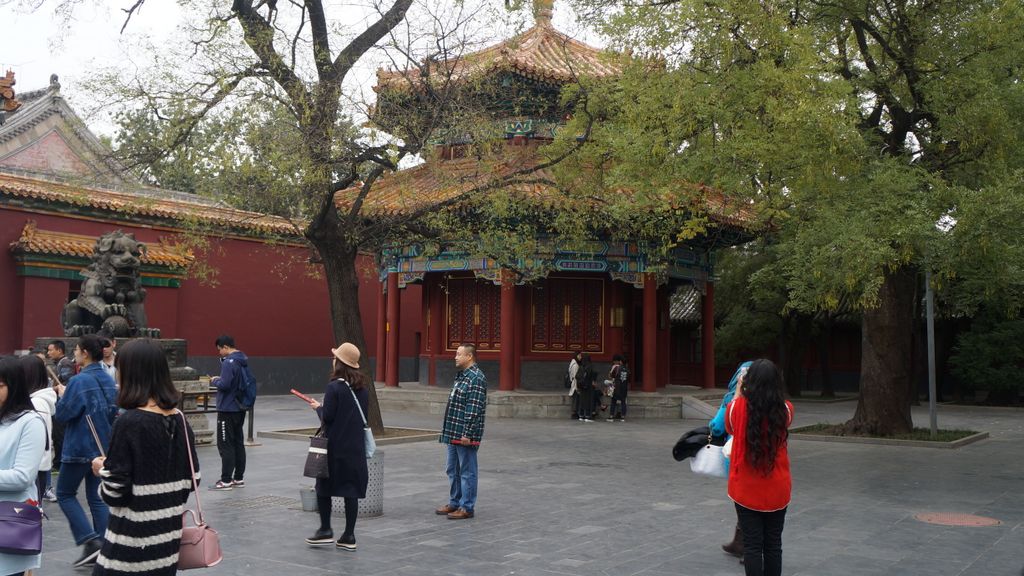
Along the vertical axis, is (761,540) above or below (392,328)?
below

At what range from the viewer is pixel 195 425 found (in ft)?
42.9

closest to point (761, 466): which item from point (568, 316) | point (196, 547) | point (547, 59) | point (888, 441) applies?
point (196, 547)

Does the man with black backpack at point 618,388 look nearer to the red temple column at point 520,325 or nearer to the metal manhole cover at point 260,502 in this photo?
the red temple column at point 520,325

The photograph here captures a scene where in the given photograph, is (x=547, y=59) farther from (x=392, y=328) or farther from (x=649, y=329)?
(x=392, y=328)

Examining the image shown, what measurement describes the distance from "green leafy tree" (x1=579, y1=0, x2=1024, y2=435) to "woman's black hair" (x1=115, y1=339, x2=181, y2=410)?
7648mm

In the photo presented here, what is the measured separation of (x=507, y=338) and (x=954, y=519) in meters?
12.0

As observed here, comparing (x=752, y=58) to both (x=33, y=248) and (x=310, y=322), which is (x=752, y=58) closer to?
(x=33, y=248)

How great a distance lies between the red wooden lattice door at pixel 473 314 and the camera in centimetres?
2092

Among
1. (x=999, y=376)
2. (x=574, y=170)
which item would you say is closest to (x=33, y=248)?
(x=574, y=170)

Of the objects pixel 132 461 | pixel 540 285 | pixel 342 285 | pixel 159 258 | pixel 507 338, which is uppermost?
pixel 159 258

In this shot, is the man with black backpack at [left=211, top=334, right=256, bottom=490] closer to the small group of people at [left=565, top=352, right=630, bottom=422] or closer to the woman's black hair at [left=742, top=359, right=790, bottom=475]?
the woman's black hair at [left=742, top=359, right=790, bottom=475]

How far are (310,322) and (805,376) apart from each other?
17.5 metres

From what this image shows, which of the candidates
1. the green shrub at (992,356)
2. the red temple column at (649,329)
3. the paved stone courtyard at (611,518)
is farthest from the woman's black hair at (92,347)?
the green shrub at (992,356)

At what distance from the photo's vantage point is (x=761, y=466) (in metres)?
4.83
